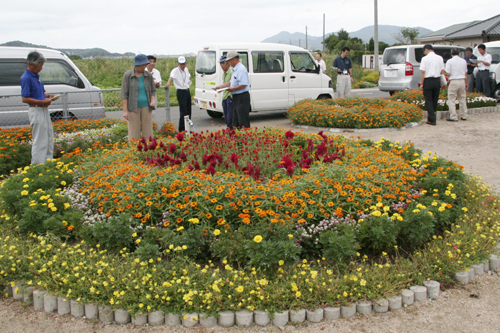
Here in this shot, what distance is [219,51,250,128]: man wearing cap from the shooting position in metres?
7.57

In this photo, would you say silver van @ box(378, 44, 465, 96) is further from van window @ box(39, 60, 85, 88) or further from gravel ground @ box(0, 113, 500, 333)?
gravel ground @ box(0, 113, 500, 333)

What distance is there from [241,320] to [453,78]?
9972mm

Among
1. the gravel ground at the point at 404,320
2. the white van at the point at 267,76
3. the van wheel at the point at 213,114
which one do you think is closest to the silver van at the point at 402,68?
the white van at the point at 267,76

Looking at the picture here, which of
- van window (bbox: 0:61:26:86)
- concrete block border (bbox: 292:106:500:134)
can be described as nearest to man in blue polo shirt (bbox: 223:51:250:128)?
concrete block border (bbox: 292:106:500:134)

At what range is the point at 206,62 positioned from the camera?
11398mm

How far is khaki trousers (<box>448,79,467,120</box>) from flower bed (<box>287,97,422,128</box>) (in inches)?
44.5

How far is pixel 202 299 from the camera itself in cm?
295

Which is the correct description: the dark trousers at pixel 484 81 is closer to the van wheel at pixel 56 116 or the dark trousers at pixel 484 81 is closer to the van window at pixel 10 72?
the van wheel at pixel 56 116

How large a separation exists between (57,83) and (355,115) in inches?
269

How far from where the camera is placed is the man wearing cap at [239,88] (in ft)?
24.8

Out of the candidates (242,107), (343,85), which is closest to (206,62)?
(242,107)

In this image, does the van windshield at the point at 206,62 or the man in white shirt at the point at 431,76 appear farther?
the van windshield at the point at 206,62

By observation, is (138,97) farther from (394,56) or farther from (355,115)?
(394,56)

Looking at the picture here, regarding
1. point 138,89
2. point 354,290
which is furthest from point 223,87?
point 354,290
